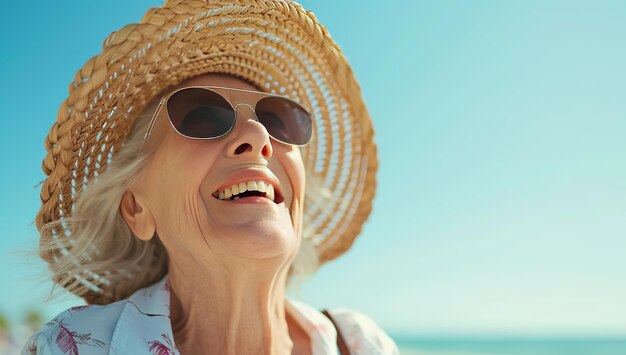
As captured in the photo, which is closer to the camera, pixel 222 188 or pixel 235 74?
pixel 222 188

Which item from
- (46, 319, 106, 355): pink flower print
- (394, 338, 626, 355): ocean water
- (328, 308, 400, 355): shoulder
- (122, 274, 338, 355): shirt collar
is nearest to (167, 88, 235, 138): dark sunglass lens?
Result: (122, 274, 338, 355): shirt collar

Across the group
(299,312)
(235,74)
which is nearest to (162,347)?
(299,312)

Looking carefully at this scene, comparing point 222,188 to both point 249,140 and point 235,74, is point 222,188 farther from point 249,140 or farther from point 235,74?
point 235,74

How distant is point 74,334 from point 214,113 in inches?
31.2

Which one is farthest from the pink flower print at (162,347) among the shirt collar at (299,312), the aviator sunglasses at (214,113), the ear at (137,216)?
the aviator sunglasses at (214,113)

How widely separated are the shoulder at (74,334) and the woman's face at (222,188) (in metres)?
0.32

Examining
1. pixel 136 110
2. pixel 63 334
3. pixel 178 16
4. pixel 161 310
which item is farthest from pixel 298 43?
pixel 63 334

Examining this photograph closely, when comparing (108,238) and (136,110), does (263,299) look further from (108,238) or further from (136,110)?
(136,110)

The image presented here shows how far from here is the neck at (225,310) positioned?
62.5 inches

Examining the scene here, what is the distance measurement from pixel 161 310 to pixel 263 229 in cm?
44

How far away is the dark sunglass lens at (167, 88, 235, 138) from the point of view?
1.60 meters

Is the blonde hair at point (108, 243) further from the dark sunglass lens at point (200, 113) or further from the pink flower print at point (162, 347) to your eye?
the pink flower print at point (162, 347)

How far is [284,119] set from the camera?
1.80 m

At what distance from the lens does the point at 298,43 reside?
2.03 meters
